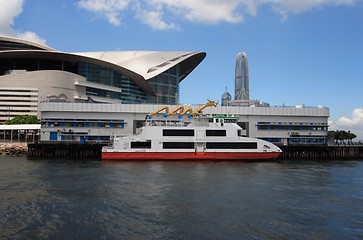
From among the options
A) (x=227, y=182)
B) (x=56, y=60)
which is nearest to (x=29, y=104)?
(x=56, y=60)

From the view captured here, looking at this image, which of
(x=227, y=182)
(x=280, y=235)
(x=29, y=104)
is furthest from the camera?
(x=29, y=104)

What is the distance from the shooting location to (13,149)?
180 feet

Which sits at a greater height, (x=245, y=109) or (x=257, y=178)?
(x=245, y=109)

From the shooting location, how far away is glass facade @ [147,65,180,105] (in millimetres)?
104312

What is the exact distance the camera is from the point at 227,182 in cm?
2642

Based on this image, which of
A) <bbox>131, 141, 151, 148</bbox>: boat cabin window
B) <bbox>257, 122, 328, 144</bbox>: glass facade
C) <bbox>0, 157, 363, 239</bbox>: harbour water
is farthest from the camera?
<bbox>257, 122, 328, 144</bbox>: glass facade

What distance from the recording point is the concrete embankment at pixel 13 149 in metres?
54.2

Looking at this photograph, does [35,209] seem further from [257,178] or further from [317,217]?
Result: [257,178]

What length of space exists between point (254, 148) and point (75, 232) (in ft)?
114

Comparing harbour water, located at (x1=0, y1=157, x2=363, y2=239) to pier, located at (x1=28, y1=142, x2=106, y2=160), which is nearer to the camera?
harbour water, located at (x1=0, y1=157, x2=363, y2=239)

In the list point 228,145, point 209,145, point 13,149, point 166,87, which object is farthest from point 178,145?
point 166,87

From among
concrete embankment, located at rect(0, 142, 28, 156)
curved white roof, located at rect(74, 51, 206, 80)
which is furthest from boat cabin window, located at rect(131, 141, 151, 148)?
curved white roof, located at rect(74, 51, 206, 80)

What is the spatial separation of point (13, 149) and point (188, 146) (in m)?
31.7

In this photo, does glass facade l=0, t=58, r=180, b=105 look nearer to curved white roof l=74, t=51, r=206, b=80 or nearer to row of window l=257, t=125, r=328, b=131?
curved white roof l=74, t=51, r=206, b=80
